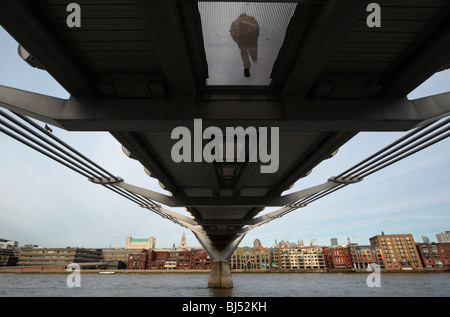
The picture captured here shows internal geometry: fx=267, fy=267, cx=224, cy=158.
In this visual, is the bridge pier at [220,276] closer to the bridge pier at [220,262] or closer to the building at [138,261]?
the bridge pier at [220,262]

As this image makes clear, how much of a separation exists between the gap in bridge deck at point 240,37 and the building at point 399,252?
142377 millimetres

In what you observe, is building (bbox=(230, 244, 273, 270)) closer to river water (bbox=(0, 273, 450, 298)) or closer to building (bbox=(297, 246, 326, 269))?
building (bbox=(297, 246, 326, 269))

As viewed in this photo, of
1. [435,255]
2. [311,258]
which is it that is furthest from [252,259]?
[435,255]

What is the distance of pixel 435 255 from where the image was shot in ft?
391

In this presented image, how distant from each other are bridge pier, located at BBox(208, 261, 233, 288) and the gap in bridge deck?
38.5 meters

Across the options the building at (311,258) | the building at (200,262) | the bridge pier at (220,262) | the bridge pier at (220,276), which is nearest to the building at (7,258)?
the building at (200,262)

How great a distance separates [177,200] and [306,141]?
8.86 meters

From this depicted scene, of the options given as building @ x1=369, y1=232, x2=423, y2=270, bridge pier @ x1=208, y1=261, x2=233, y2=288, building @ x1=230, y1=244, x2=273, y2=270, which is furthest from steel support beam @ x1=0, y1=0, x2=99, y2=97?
building @ x1=230, y1=244, x2=273, y2=270

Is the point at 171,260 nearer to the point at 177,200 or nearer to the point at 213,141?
the point at 177,200

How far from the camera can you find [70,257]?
391 feet

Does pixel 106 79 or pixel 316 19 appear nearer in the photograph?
pixel 316 19

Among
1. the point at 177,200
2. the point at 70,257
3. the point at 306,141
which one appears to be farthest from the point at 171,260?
the point at 306,141
